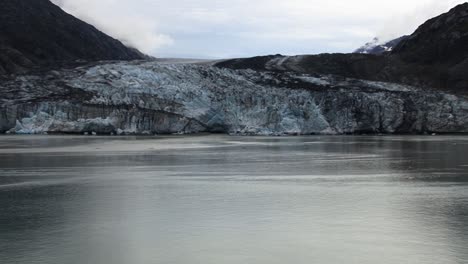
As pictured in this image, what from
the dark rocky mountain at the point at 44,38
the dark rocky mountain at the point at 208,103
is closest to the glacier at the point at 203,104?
the dark rocky mountain at the point at 208,103

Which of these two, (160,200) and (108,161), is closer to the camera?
(160,200)

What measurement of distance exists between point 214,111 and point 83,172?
1155 inches

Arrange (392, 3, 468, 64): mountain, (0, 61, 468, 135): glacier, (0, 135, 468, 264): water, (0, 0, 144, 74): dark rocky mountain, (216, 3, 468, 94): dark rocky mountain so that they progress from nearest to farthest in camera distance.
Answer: (0, 135, 468, 264): water, (0, 61, 468, 135): glacier, (216, 3, 468, 94): dark rocky mountain, (392, 3, 468, 64): mountain, (0, 0, 144, 74): dark rocky mountain

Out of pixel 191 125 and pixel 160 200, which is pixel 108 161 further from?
pixel 191 125

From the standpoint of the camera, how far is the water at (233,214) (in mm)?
7551

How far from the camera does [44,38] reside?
91.8m

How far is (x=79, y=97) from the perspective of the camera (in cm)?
4403

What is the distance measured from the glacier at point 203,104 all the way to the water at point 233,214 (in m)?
24.5

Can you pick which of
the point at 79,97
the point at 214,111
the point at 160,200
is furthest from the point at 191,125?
the point at 160,200

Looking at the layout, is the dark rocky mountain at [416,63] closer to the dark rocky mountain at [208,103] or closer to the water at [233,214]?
the dark rocky mountain at [208,103]

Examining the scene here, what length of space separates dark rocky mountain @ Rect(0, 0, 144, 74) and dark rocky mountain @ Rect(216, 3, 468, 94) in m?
31.0

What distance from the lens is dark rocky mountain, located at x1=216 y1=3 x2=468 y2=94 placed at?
6750cm

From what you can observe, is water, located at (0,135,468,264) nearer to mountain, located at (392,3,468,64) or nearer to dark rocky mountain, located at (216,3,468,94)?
dark rocky mountain, located at (216,3,468,94)

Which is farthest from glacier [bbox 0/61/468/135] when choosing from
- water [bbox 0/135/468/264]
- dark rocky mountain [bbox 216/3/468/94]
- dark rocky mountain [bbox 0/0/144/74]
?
dark rocky mountain [bbox 0/0/144/74]
